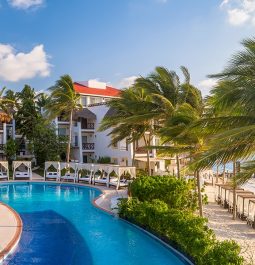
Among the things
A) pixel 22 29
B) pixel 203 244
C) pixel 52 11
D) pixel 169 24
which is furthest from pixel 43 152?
pixel 203 244

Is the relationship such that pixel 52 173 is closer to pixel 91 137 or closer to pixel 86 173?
pixel 86 173

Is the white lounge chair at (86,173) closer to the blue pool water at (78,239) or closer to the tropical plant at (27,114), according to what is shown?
the blue pool water at (78,239)

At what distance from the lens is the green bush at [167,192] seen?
1536cm

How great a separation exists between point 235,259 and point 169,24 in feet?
32.7

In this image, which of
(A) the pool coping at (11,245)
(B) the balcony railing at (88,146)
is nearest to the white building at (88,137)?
(B) the balcony railing at (88,146)

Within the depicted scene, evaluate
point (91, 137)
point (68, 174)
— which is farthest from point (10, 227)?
point (91, 137)

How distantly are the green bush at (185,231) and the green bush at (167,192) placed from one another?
0.69 m

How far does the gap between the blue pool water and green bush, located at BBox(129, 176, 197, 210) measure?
168cm

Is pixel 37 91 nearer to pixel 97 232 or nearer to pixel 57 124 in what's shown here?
pixel 57 124

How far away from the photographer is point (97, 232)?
13531 millimetres

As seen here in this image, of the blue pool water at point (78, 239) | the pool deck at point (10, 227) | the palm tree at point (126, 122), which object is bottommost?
the blue pool water at point (78, 239)

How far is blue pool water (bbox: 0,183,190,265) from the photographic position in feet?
34.3

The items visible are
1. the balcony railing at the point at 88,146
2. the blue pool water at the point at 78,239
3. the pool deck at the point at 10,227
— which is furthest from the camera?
the balcony railing at the point at 88,146

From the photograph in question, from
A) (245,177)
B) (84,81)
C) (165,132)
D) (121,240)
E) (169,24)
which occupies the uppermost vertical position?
(84,81)
